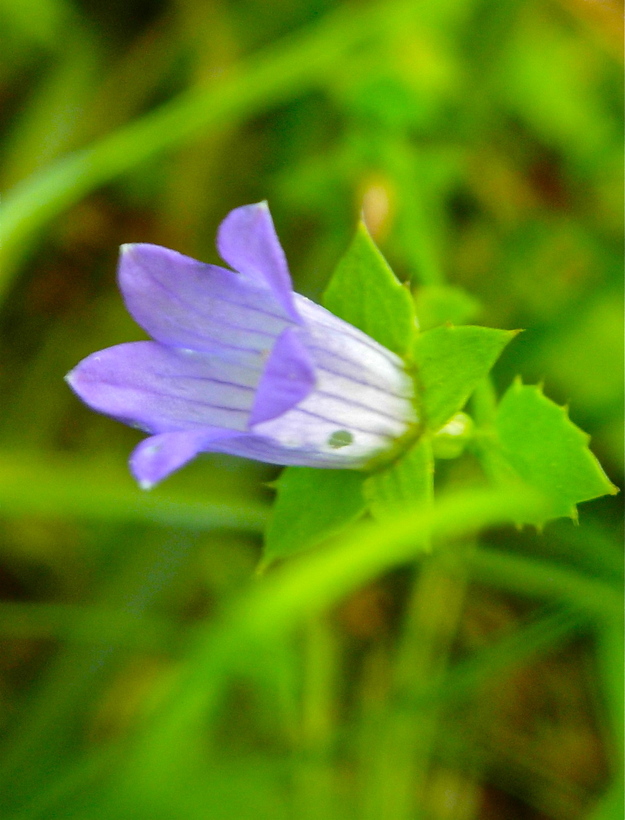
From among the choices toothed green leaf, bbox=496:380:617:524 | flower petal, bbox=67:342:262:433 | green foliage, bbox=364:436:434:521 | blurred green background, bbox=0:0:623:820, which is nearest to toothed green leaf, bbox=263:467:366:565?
green foliage, bbox=364:436:434:521

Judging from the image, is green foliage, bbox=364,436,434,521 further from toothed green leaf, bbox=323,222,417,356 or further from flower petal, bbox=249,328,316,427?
flower petal, bbox=249,328,316,427

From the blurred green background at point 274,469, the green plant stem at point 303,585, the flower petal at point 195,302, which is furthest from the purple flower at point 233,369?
the blurred green background at point 274,469

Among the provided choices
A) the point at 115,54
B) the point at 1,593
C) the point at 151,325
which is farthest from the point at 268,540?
the point at 115,54

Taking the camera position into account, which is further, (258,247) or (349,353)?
(349,353)

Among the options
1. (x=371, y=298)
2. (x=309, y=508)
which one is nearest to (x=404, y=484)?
(x=309, y=508)

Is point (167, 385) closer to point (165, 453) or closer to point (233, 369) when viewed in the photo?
point (233, 369)
